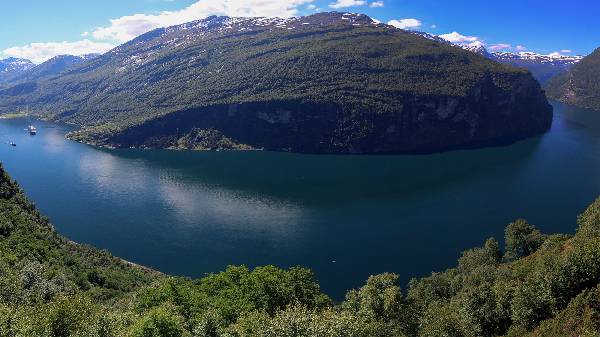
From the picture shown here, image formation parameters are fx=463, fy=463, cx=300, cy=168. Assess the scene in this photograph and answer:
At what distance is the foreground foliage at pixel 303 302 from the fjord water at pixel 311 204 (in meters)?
24.1

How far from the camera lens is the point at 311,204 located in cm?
12238

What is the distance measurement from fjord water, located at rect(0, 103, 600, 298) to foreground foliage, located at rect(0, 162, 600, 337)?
2410 cm

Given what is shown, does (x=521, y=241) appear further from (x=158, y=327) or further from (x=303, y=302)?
(x=158, y=327)

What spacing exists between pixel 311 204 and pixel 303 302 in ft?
256

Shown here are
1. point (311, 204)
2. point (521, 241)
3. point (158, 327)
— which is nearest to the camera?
point (158, 327)

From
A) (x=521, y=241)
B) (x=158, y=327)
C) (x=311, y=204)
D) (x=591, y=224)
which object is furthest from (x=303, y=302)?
(x=311, y=204)

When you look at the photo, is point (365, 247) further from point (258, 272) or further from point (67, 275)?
point (67, 275)

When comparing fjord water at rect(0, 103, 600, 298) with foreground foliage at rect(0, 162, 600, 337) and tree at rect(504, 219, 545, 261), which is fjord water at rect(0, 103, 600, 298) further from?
foreground foliage at rect(0, 162, 600, 337)

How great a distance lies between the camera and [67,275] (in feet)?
189

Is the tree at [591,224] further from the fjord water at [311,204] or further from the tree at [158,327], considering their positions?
the tree at [158,327]

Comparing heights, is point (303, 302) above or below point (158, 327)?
below

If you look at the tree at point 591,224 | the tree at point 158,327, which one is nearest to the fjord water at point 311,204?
the tree at point 591,224

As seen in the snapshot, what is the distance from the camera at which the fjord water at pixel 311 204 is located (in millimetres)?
87625

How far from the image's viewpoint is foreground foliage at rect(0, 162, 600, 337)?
29641 mm
